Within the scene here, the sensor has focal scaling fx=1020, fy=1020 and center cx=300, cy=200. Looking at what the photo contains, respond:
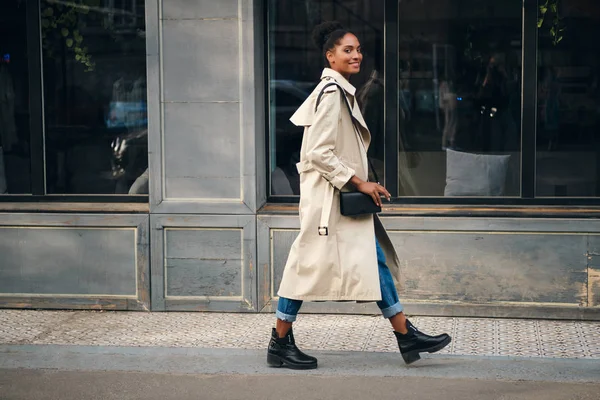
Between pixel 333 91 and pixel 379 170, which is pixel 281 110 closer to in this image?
pixel 379 170

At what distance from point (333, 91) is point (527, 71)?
247 centimetres

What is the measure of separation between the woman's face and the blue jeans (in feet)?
3.57

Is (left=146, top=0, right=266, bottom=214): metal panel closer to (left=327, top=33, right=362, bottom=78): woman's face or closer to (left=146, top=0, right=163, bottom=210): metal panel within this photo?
(left=146, top=0, right=163, bottom=210): metal panel

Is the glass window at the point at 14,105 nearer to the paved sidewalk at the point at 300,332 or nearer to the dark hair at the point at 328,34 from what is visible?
the paved sidewalk at the point at 300,332

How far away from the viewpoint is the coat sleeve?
602 centimetres

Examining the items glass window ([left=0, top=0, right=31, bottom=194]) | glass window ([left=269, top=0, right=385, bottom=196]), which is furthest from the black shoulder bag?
glass window ([left=0, top=0, right=31, bottom=194])

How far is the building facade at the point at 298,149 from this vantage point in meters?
7.82

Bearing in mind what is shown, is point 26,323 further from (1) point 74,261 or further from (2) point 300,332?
(2) point 300,332

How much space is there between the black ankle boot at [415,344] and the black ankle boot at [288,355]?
56cm

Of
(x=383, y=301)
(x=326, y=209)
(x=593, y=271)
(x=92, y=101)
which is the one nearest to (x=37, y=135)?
(x=92, y=101)

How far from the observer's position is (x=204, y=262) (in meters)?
8.16

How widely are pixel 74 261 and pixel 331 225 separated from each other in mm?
3007

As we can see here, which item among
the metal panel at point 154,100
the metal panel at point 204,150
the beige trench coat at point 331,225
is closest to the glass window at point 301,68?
the metal panel at point 204,150

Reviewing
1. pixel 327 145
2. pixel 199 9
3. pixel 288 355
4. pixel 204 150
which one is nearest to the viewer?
pixel 327 145
